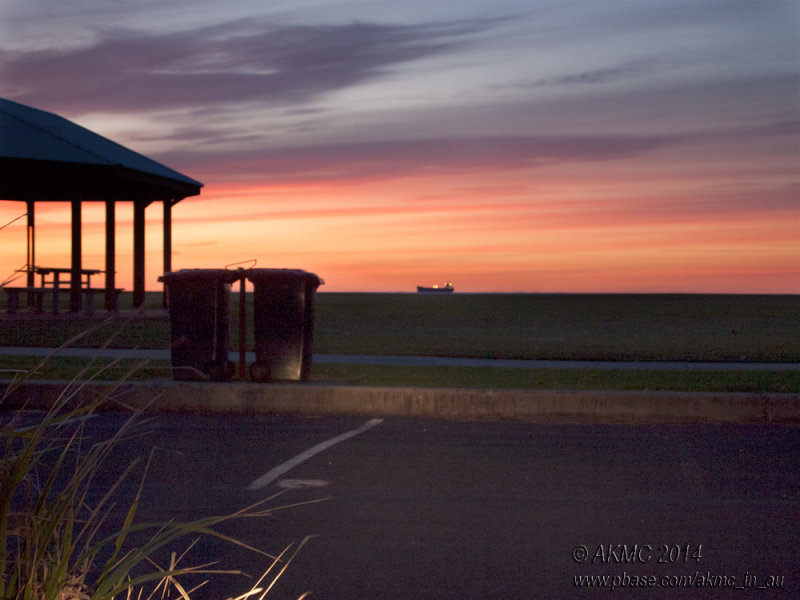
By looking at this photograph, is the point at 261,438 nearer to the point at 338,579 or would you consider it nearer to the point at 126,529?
the point at 338,579

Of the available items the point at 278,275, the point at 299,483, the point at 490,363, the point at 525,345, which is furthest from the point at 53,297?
the point at 299,483

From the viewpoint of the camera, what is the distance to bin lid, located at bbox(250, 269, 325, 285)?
39.4ft

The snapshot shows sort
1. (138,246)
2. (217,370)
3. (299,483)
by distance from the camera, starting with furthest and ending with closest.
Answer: (138,246)
(217,370)
(299,483)

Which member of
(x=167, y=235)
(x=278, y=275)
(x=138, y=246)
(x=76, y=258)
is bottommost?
(x=278, y=275)

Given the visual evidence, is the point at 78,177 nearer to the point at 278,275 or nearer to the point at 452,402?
the point at 278,275

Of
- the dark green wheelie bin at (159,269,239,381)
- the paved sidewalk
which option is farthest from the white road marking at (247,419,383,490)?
the paved sidewalk

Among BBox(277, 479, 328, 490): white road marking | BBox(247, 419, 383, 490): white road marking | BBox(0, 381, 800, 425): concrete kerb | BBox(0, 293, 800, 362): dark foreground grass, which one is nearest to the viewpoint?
BBox(277, 479, 328, 490): white road marking

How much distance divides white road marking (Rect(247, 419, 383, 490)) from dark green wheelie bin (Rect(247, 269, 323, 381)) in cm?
211

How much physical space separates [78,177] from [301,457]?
1582cm

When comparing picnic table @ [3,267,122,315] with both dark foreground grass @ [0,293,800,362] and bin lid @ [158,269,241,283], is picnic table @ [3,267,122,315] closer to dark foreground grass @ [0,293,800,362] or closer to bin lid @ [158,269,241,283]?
dark foreground grass @ [0,293,800,362]

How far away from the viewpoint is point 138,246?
23.9 m

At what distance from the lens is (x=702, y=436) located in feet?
30.6

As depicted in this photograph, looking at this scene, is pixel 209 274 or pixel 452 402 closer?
pixel 452 402

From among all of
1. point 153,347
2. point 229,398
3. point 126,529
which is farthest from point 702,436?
point 153,347
